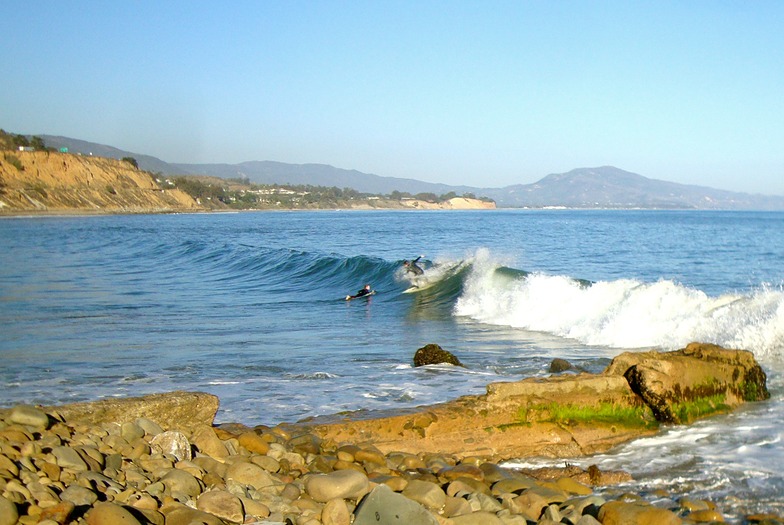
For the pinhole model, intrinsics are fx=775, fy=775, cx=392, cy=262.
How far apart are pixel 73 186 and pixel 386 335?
10200 cm

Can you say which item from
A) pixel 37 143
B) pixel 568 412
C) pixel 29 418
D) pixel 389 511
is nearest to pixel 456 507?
pixel 389 511

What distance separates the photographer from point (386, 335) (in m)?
15.2

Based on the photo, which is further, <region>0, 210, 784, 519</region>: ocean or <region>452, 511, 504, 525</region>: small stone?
<region>0, 210, 784, 519</region>: ocean

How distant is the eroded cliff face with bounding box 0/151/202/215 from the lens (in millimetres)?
95250

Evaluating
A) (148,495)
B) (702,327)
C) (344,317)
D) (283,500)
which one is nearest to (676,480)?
(283,500)

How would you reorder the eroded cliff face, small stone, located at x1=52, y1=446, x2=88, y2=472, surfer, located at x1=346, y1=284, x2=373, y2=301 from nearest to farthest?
small stone, located at x1=52, y1=446, x2=88, y2=472 → surfer, located at x1=346, y1=284, x2=373, y2=301 → the eroded cliff face

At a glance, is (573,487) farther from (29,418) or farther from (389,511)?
(29,418)

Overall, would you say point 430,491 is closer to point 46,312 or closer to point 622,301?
point 622,301

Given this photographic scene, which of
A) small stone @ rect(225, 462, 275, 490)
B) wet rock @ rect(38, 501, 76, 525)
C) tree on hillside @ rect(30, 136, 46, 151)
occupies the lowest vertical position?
small stone @ rect(225, 462, 275, 490)

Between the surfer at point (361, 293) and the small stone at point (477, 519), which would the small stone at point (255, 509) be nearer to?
the small stone at point (477, 519)

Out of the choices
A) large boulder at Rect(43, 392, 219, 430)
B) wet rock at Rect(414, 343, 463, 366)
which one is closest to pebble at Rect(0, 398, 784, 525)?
large boulder at Rect(43, 392, 219, 430)

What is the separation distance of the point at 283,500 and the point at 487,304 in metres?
14.7

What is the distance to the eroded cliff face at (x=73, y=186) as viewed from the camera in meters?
95.2

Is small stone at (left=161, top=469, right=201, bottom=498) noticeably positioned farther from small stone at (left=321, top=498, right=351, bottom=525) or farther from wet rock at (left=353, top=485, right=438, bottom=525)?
wet rock at (left=353, top=485, right=438, bottom=525)
